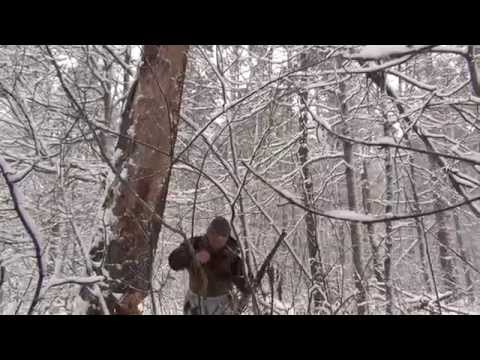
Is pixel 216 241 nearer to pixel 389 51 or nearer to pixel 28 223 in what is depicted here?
pixel 28 223

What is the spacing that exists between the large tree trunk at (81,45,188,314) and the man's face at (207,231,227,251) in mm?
611

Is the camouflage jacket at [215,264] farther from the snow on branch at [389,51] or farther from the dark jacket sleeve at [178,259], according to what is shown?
the snow on branch at [389,51]

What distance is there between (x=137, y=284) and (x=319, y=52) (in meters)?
3.67

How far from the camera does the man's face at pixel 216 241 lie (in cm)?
311

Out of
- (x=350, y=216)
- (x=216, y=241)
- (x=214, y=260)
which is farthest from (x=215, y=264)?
(x=350, y=216)

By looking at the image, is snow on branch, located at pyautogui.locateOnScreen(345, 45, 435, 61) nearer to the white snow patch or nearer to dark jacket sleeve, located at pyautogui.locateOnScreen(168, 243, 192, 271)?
the white snow patch

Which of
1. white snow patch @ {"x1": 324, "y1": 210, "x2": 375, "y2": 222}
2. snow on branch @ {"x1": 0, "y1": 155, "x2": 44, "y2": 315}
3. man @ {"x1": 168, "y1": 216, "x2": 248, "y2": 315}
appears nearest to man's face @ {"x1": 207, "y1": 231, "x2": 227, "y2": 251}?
man @ {"x1": 168, "y1": 216, "x2": 248, "y2": 315}

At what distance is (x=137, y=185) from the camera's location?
8.79ft

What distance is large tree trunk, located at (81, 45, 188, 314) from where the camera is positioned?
2.52m
